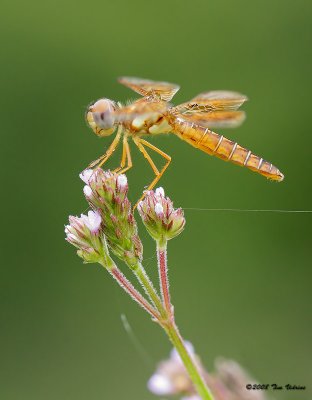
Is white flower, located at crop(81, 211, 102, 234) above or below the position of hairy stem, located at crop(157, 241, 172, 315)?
above

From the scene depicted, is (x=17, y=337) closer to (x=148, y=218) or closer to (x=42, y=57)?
(x=42, y=57)

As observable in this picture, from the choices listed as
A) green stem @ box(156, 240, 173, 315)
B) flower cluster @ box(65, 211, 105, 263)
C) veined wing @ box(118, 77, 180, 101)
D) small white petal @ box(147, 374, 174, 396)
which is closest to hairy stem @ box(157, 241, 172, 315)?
green stem @ box(156, 240, 173, 315)

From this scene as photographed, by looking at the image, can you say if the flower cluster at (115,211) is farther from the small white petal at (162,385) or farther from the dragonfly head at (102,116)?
the small white petal at (162,385)

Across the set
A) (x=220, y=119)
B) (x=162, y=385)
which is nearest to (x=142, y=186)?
(x=220, y=119)

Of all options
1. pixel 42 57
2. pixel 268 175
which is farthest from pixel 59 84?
pixel 268 175

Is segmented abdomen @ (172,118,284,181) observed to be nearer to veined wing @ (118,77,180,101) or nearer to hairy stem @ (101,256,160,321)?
veined wing @ (118,77,180,101)

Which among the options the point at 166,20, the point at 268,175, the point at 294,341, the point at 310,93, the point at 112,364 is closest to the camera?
the point at 268,175
